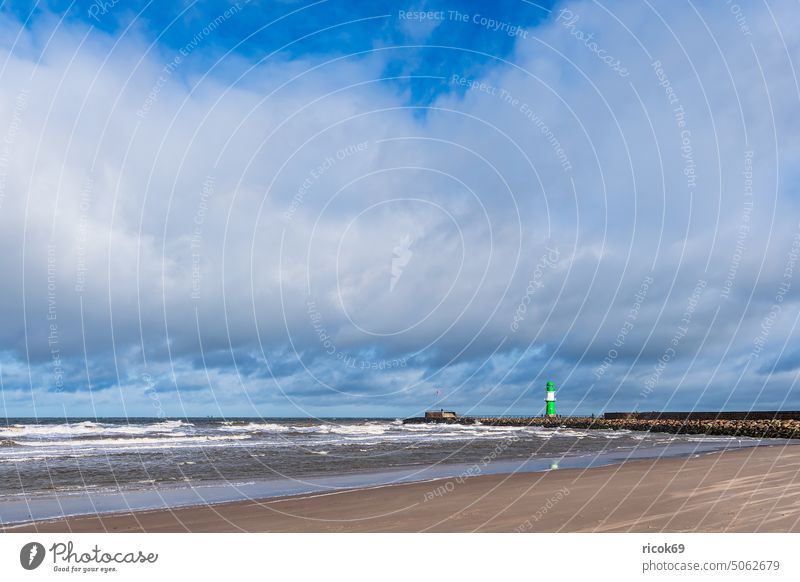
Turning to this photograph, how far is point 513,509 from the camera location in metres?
12.9

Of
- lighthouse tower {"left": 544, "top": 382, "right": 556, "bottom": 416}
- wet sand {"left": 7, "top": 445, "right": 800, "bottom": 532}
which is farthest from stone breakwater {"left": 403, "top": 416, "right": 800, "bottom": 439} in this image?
wet sand {"left": 7, "top": 445, "right": 800, "bottom": 532}

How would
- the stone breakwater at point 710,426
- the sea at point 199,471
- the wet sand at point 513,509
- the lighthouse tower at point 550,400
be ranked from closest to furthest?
the wet sand at point 513,509
the sea at point 199,471
the stone breakwater at point 710,426
the lighthouse tower at point 550,400

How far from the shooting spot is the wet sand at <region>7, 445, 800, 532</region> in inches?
432

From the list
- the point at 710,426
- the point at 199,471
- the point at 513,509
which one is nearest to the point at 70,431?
the point at 199,471

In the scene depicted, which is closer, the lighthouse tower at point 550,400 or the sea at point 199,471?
the sea at point 199,471

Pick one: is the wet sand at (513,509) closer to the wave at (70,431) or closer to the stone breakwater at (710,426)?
the stone breakwater at (710,426)

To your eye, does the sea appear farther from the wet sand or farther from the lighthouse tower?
the lighthouse tower

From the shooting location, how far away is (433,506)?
44.5ft

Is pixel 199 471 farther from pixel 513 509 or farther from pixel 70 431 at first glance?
pixel 70 431

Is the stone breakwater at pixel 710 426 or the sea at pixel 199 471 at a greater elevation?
the stone breakwater at pixel 710 426

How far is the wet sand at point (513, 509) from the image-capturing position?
432 inches

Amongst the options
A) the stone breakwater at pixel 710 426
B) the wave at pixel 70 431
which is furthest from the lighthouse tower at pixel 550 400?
the wave at pixel 70 431

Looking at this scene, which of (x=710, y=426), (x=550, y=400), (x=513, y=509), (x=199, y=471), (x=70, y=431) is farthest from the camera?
(x=550, y=400)
